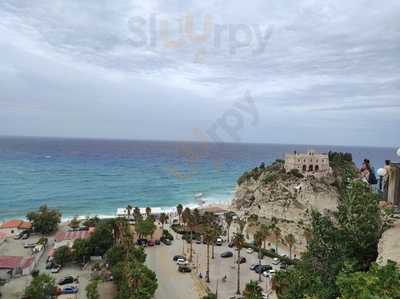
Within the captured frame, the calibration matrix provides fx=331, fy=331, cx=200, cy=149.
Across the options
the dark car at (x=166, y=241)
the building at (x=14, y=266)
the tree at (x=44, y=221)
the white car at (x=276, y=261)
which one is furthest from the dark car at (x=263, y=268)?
the tree at (x=44, y=221)

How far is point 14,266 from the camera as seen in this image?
33.4 m

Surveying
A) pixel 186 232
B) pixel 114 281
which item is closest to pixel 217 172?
pixel 186 232

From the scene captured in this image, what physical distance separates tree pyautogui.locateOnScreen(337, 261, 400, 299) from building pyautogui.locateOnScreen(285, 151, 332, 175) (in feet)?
164

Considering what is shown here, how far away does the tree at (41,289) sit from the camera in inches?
996

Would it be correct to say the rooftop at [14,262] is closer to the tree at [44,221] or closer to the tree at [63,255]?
the tree at [63,255]

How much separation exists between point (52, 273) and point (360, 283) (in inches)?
1305

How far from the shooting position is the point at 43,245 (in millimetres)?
42219

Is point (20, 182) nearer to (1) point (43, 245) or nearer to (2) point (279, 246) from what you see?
(1) point (43, 245)

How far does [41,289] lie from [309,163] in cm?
4718

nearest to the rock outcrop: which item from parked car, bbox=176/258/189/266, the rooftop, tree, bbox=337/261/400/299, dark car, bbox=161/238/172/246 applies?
dark car, bbox=161/238/172/246

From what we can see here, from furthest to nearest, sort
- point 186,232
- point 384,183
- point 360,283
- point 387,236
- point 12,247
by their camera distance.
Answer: point 186,232 → point 12,247 → point 384,183 → point 387,236 → point 360,283

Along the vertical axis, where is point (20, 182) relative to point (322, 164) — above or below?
below

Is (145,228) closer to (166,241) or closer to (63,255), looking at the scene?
(166,241)

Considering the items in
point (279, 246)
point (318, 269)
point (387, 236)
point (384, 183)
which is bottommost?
point (279, 246)
